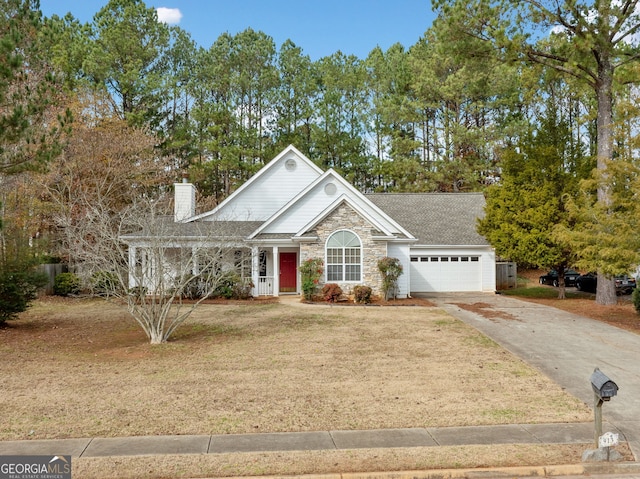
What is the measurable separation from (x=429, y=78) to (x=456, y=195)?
13390 millimetres

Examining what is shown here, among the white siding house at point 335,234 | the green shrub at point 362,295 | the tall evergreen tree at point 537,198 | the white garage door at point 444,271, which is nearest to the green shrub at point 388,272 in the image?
the white siding house at point 335,234

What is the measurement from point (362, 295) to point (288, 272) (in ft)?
16.4

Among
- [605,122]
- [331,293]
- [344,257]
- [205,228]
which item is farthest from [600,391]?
[205,228]

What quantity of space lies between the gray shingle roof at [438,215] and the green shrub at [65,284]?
16.6 metres

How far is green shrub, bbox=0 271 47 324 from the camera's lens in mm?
14148

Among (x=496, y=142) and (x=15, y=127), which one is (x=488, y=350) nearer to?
(x=15, y=127)

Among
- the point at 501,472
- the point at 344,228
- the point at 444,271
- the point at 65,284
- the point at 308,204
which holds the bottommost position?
the point at 501,472

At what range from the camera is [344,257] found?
2088 cm

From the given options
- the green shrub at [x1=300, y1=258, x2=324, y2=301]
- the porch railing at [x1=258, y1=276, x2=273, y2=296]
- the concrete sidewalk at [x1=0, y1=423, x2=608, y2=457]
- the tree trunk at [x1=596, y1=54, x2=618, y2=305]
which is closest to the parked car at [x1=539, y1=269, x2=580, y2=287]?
the tree trunk at [x1=596, y1=54, x2=618, y2=305]

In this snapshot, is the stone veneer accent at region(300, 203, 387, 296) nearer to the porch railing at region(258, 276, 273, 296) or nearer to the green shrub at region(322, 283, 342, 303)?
the green shrub at region(322, 283, 342, 303)

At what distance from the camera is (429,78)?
3869 centimetres

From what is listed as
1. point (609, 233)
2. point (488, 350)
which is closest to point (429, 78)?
point (609, 233)

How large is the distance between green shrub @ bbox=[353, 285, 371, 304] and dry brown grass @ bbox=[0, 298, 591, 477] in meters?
4.96

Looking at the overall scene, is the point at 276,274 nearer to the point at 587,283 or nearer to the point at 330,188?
the point at 330,188
